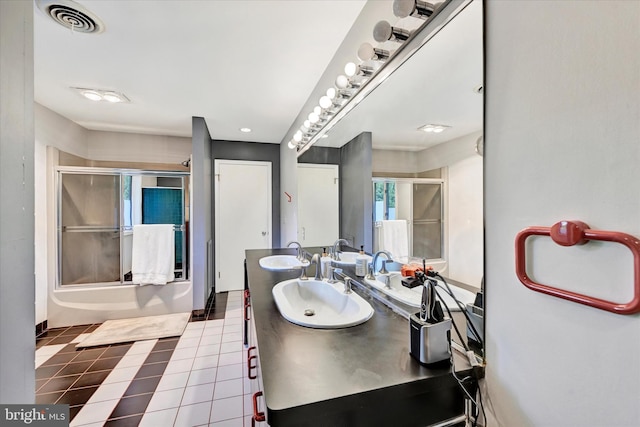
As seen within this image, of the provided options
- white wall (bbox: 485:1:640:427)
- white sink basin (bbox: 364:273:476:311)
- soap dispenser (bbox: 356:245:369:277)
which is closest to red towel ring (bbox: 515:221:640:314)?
white wall (bbox: 485:1:640:427)

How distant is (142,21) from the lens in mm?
1549

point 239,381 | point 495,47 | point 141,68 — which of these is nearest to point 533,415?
point 495,47

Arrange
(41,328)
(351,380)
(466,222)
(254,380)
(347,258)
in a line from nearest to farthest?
1. (351,380)
2. (466,222)
3. (254,380)
4. (347,258)
5. (41,328)

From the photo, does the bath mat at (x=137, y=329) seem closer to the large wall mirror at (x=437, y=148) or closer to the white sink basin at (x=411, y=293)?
the white sink basin at (x=411, y=293)

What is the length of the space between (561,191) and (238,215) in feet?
13.3

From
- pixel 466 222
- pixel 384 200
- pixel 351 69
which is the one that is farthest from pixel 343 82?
pixel 466 222

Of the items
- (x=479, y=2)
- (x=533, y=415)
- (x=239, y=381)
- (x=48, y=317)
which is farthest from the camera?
(x=48, y=317)

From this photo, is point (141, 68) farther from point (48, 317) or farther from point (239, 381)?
point (48, 317)

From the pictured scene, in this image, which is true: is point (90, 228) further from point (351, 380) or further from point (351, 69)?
point (351, 380)

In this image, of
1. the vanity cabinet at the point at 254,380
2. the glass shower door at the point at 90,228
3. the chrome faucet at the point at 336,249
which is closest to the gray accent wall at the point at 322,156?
the chrome faucet at the point at 336,249

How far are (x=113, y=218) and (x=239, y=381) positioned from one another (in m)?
2.61

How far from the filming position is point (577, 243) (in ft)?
1.59

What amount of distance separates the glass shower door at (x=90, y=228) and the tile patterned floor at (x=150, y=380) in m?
0.64

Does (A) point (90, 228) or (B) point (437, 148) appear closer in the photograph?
(B) point (437, 148)
